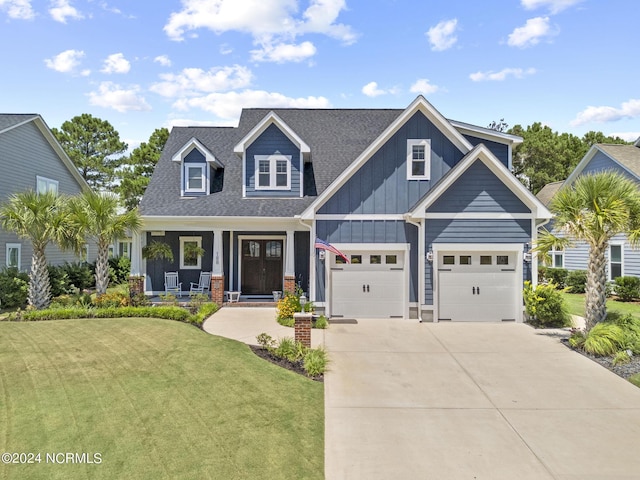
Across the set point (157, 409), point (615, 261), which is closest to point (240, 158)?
point (157, 409)

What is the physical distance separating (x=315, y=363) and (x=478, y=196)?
811 cm

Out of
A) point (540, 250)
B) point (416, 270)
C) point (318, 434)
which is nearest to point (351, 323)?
point (416, 270)

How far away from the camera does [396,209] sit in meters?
13.4

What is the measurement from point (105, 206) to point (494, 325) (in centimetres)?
1364

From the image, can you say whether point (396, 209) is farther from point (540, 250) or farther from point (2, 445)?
point (2, 445)

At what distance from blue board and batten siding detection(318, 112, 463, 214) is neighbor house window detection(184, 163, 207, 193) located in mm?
6135

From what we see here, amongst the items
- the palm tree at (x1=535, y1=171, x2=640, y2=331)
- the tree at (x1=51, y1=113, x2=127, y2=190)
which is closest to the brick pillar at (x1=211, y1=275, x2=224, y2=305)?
the palm tree at (x1=535, y1=171, x2=640, y2=331)

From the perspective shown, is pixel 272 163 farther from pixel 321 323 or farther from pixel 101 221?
pixel 321 323

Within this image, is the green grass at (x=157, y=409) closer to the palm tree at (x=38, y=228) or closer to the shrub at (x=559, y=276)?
the palm tree at (x=38, y=228)

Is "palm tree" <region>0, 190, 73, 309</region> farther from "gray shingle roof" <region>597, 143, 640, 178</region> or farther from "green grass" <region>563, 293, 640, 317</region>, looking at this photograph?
"gray shingle roof" <region>597, 143, 640, 178</region>

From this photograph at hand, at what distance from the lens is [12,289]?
14086 mm

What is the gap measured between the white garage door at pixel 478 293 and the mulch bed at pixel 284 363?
6371 mm

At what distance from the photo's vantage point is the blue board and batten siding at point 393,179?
13250mm

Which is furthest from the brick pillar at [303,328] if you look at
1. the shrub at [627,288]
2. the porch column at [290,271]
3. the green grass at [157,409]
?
the shrub at [627,288]
